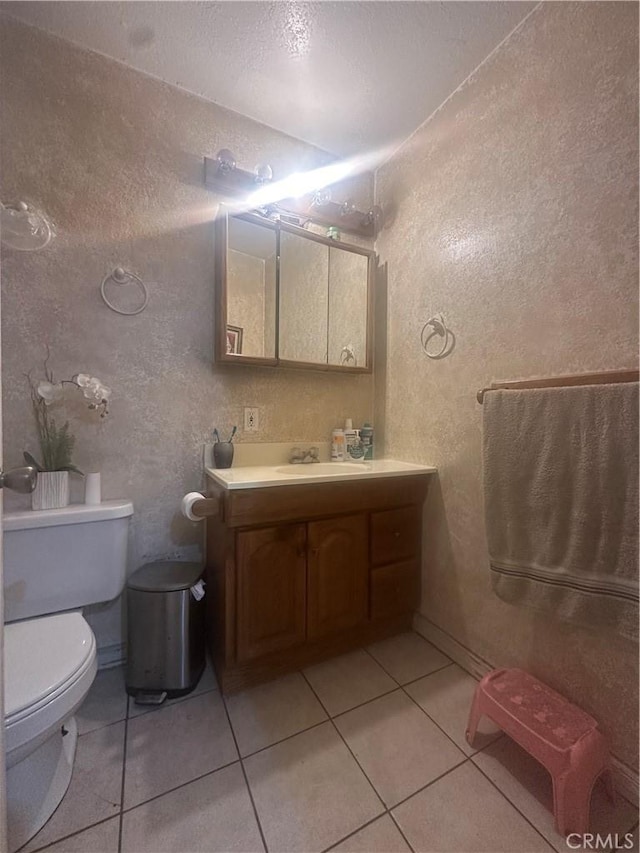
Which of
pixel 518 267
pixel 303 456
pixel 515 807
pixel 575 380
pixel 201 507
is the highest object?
pixel 518 267

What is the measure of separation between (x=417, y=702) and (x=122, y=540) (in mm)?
1252

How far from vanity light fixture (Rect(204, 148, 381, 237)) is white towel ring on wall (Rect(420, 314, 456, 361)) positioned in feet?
2.36

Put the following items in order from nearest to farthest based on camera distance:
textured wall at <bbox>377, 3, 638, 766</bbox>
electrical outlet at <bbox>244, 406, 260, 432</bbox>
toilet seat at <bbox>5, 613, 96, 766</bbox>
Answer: toilet seat at <bbox>5, 613, 96, 766</bbox> < textured wall at <bbox>377, 3, 638, 766</bbox> < electrical outlet at <bbox>244, 406, 260, 432</bbox>

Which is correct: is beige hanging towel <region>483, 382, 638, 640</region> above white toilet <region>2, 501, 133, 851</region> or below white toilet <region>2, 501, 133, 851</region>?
above

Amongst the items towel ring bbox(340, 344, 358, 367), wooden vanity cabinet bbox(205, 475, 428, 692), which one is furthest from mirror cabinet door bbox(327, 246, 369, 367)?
wooden vanity cabinet bbox(205, 475, 428, 692)

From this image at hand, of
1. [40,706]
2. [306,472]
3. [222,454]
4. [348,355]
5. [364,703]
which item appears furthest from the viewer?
[348,355]

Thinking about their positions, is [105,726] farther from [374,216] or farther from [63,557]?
[374,216]

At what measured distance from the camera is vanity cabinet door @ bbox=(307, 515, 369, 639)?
134 cm

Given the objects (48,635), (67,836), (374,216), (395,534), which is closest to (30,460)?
(48,635)

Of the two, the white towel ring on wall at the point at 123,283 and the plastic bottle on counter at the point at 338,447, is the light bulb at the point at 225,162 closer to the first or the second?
the white towel ring on wall at the point at 123,283

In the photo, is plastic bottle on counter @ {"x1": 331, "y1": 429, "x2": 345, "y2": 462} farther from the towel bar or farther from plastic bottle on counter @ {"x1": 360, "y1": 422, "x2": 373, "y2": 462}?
the towel bar

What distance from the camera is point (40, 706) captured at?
76 cm

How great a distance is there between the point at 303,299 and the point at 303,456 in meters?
0.80

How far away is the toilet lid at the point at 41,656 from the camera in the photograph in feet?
2.51
